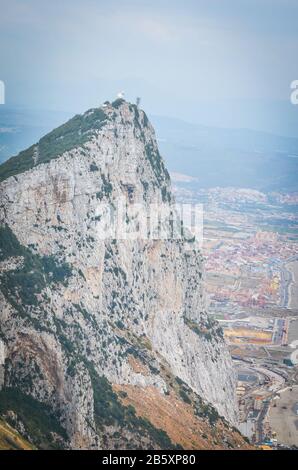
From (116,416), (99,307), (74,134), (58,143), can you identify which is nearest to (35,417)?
(116,416)

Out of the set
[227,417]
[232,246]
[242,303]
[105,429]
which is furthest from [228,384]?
[232,246]

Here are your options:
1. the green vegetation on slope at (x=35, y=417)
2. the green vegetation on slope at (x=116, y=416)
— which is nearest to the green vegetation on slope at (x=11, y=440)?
the green vegetation on slope at (x=35, y=417)

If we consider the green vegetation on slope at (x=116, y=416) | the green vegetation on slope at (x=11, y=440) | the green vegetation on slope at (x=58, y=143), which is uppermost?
the green vegetation on slope at (x=58, y=143)

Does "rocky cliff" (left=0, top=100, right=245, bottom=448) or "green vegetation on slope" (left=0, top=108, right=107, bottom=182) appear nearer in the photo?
"rocky cliff" (left=0, top=100, right=245, bottom=448)

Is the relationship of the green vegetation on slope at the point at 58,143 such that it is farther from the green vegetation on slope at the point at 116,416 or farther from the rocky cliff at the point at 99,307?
the green vegetation on slope at the point at 116,416

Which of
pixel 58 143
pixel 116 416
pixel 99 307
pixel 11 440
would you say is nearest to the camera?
pixel 11 440

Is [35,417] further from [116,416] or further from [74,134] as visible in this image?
[74,134]

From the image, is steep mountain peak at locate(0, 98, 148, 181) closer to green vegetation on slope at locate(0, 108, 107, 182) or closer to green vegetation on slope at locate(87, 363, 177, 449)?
green vegetation on slope at locate(0, 108, 107, 182)

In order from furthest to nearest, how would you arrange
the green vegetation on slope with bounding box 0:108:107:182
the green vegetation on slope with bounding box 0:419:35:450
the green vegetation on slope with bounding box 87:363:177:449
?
the green vegetation on slope with bounding box 0:108:107:182, the green vegetation on slope with bounding box 87:363:177:449, the green vegetation on slope with bounding box 0:419:35:450

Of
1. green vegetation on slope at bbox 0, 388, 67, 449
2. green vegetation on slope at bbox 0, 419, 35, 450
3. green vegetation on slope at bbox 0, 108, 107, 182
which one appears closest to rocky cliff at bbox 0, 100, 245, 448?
green vegetation on slope at bbox 0, 388, 67, 449
